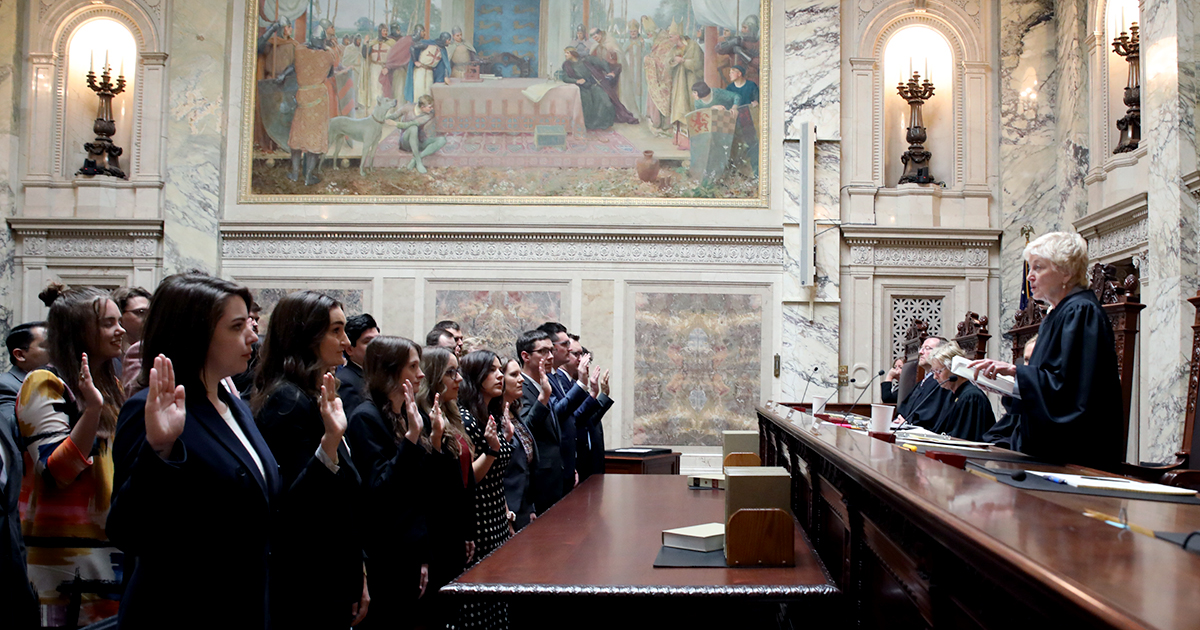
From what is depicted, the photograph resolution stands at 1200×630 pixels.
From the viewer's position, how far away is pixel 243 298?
236 centimetres

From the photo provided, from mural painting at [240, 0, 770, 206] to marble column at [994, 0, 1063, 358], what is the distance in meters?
2.90

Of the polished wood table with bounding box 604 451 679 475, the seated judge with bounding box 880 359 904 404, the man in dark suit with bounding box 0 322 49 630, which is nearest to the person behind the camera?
the man in dark suit with bounding box 0 322 49 630

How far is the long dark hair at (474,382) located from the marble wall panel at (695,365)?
20.9ft

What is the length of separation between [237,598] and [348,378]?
7.29 feet

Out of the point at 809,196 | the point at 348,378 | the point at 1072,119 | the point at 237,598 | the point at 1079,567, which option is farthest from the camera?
the point at 809,196

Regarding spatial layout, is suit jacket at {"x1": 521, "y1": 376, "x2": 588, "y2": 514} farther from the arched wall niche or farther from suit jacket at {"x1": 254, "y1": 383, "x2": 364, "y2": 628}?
the arched wall niche

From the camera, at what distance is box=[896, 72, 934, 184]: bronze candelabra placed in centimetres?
1081

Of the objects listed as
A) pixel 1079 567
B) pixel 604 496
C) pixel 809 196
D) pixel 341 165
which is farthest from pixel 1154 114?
pixel 341 165

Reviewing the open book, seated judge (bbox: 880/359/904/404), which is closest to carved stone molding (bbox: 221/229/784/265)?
seated judge (bbox: 880/359/904/404)

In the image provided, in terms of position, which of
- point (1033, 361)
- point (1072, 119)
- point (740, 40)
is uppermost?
point (740, 40)

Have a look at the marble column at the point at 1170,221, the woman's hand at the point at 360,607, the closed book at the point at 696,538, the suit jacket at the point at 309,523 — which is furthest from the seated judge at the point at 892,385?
the suit jacket at the point at 309,523

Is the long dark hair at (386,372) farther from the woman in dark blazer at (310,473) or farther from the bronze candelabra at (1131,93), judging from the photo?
the bronze candelabra at (1131,93)

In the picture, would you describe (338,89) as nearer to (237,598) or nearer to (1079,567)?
(237,598)

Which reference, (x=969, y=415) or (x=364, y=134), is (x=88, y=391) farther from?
(x=364, y=134)
